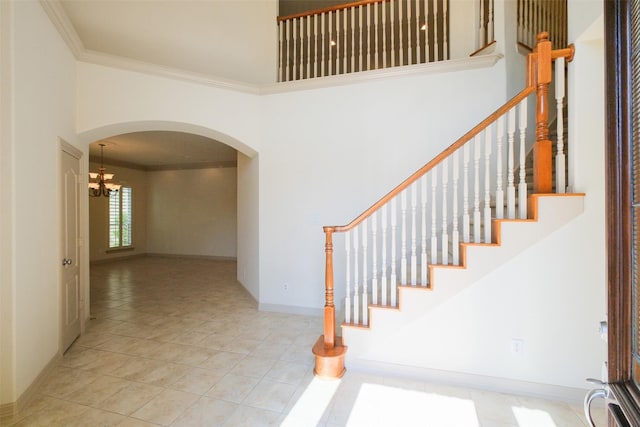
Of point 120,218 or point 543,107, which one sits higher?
point 543,107

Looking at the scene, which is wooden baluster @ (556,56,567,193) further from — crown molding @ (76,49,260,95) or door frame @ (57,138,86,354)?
door frame @ (57,138,86,354)

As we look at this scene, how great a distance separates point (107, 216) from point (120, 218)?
0.43 metres

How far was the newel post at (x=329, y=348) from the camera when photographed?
8.15 ft

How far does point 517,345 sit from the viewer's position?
2.27m

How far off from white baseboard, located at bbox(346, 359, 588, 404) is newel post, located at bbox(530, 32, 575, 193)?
1.55 meters

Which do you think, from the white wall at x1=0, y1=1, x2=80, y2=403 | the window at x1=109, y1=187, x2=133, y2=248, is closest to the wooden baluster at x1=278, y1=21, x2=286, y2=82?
the white wall at x1=0, y1=1, x2=80, y2=403

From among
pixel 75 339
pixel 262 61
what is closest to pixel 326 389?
pixel 75 339

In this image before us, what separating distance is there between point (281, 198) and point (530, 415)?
3375 mm

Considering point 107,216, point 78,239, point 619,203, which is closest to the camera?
point 619,203

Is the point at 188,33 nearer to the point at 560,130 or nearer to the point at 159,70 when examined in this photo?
the point at 159,70

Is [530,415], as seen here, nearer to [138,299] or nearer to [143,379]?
[143,379]

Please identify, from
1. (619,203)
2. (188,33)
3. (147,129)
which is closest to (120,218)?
(147,129)

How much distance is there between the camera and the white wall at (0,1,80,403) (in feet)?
6.82

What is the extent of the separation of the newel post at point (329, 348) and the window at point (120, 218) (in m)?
8.35
